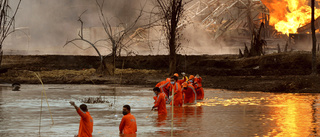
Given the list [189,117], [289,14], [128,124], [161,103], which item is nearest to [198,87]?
[189,117]

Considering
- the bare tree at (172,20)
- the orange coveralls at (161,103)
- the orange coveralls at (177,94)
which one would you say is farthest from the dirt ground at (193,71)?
the orange coveralls at (161,103)

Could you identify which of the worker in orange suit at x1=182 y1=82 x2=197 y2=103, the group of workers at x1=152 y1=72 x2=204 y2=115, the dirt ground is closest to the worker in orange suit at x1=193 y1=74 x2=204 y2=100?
the group of workers at x1=152 y1=72 x2=204 y2=115

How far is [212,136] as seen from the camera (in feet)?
42.4

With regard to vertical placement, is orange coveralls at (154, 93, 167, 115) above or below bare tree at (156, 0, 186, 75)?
below

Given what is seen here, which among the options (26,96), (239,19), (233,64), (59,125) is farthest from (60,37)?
(59,125)

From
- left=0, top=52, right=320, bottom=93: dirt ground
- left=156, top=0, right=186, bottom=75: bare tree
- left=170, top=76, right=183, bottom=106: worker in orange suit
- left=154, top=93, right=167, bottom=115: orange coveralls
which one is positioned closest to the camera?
left=154, top=93, right=167, bottom=115: orange coveralls

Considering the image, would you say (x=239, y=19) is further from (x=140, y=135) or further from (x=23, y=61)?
(x=140, y=135)

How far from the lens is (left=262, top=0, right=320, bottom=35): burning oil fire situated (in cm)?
6648

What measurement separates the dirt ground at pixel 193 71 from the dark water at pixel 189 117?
25.3ft

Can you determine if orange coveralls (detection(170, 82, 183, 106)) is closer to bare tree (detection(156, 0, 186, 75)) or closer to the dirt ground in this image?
the dirt ground

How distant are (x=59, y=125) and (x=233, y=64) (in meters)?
30.7

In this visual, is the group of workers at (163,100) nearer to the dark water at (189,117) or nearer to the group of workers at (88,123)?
the group of workers at (88,123)

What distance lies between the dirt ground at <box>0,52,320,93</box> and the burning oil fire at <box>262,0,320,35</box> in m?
22.1

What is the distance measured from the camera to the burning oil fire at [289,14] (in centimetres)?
6648
